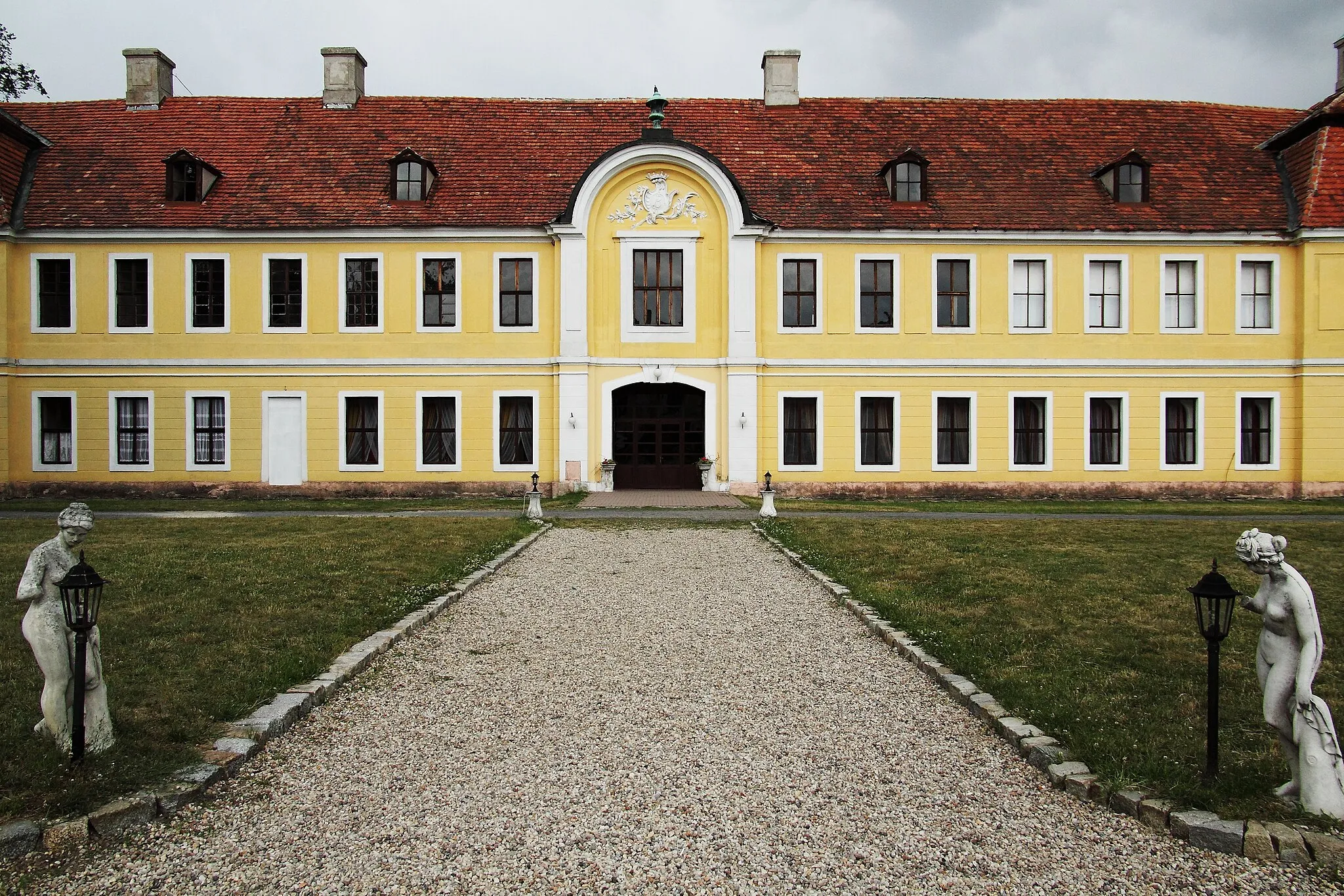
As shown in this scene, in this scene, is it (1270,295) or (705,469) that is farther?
(1270,295)

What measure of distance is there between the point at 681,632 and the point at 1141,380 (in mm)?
22251

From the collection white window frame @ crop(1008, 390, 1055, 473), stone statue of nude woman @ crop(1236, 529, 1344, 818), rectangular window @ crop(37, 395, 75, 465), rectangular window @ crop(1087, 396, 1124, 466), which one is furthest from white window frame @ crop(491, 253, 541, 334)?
stone statue of nude woman @ crop(1236, 529, 1344, 818)

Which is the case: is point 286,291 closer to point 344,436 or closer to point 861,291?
point 344,436

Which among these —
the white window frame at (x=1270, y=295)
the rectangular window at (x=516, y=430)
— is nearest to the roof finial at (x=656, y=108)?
the rectangular window at (x=516, y=430)

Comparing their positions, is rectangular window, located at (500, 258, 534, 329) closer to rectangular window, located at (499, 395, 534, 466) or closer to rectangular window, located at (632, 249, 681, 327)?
rectangular window, located at (499, 395, 534, 466)

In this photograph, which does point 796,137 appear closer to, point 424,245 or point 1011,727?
point 424,245

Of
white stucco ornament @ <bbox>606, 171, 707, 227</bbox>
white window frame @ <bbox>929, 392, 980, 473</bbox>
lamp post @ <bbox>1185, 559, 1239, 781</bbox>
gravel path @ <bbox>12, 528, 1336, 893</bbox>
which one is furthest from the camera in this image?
white window frame @ <bbox>929, 392, 980, 473</bbox>

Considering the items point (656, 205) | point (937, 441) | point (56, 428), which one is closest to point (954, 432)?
point (937, 441)

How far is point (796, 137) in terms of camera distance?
2892cm

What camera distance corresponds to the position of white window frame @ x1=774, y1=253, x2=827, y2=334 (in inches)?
1056

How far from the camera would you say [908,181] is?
90.0 feet

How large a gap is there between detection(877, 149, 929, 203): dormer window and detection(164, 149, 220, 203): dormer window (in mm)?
19173

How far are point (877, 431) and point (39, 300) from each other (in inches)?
928

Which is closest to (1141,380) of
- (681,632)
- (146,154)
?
(681,632)
